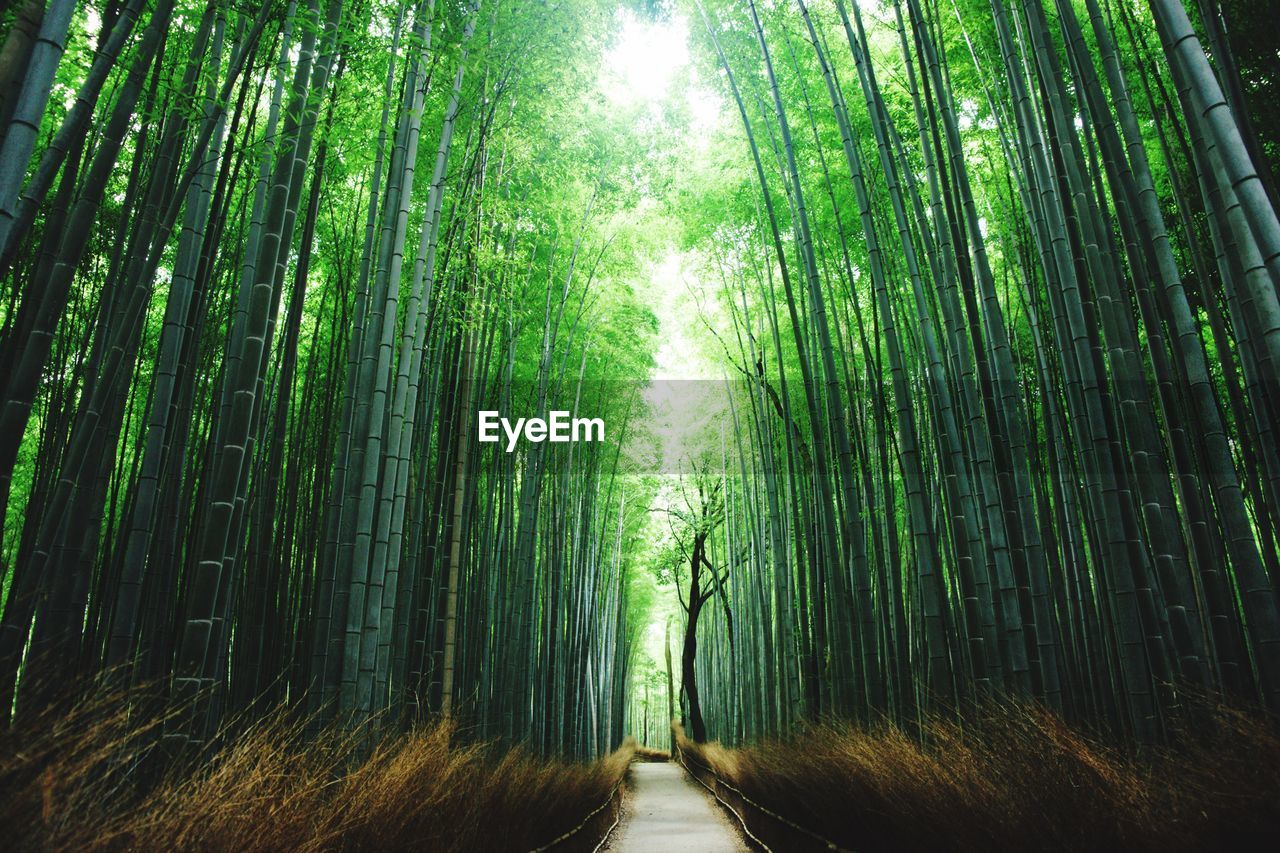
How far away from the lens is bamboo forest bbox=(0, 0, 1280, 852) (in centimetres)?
161

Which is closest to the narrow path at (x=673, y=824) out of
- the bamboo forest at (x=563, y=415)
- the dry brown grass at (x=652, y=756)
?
the bamboo forest at (x=563, y=415)

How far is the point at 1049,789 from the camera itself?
→ 160 centimetres

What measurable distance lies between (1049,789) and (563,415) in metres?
4.90

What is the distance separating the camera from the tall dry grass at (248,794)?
35.2 inches

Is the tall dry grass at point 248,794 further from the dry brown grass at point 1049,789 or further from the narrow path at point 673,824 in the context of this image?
the narrow path at point 673,824

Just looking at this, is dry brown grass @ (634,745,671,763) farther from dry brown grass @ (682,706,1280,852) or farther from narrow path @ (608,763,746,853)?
dry brown grass @ (682,706,1280,852)

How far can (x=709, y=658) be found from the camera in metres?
13.0

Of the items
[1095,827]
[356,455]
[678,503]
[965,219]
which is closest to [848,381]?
[965,219]

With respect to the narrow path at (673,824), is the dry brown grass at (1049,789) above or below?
above

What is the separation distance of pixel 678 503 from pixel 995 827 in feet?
32.5
